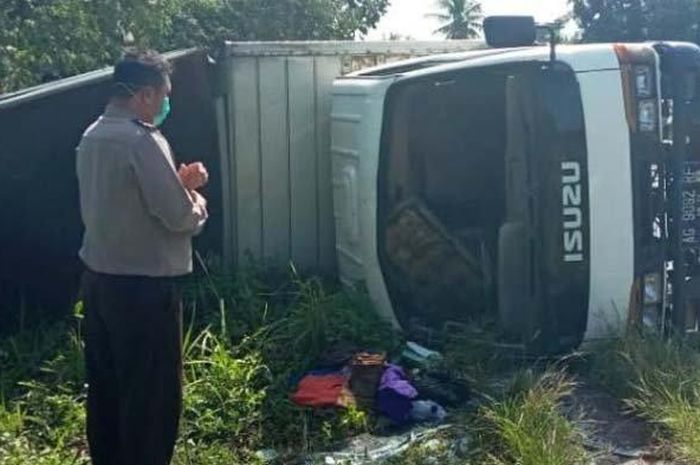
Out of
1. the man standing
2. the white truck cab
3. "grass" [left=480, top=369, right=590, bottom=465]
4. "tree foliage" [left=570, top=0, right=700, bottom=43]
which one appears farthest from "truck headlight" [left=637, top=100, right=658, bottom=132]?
"tree foliage" [left=570, top=0, right=700, bottom=43]

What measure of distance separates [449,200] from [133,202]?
279cm

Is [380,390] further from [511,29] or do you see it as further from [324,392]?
[511,29]

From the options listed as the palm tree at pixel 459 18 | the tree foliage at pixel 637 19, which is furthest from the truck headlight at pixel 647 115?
the palm tree at pixel 459 18

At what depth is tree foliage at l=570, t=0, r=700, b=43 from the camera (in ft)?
83.6

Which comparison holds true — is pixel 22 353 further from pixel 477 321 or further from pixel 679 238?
pixel 679 238

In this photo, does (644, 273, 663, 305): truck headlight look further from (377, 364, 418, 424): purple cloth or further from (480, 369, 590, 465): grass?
(377, 364, 418, 424): purple cloth

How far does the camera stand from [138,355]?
12.4 ft

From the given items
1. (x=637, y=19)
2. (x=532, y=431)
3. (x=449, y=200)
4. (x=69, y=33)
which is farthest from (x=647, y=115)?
(x=637, y=19)

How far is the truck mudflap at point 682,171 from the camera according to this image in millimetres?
5254

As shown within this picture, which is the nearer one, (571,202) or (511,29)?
(571,202)

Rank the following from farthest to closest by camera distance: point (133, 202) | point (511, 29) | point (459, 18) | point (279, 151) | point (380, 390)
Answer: point (459, 18)
point (279, 151)
point (511, 29)
point (380, 390)
point (133, 202)

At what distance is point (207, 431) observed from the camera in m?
4.74

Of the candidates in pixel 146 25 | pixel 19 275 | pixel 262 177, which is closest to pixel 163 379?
pixel 19 275

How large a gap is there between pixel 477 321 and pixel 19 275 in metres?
2.68
